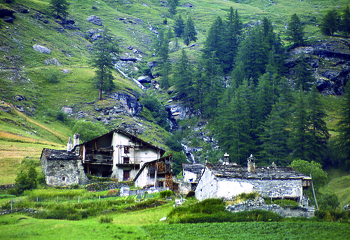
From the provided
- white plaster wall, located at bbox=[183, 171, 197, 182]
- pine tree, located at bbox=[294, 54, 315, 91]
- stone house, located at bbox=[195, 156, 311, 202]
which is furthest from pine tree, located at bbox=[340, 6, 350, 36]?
stone house, located at bbox=[195, 156, 311, 202]

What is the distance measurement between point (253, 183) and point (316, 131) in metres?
46.3

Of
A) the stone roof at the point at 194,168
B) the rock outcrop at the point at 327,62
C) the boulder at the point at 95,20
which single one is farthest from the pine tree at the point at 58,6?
the stone roof at the point at 194,168

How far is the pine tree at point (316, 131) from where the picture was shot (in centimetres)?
7238

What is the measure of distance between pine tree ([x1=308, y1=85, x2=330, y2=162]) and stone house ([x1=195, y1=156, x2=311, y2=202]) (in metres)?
36.6

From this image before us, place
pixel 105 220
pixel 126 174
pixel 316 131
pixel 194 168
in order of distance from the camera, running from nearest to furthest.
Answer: pixel 105 220 → pixel 126 174 → pixel 194 168 → pixel 316 131

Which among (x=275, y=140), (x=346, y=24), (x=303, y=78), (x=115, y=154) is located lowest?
(x=115, y=154)

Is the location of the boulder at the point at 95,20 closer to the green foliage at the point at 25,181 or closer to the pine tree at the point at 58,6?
the pine tree at the point at 58,6

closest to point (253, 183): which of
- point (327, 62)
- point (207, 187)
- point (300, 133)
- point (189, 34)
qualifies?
point (207, 187)

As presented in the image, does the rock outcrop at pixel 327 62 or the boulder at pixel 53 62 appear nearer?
the rock outcrop at pixel 327 62

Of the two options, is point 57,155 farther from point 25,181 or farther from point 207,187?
point 207,187

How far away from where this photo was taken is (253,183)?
3628 centimetres

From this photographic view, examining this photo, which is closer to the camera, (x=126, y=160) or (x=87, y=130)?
(x=126, y=160)

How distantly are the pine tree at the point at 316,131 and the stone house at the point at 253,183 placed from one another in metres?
36.6

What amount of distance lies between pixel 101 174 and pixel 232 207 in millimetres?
30390
